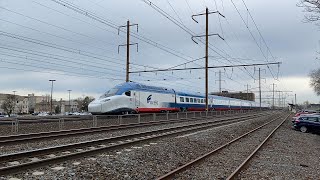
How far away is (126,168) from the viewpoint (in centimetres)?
1065

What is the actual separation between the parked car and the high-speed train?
14783 mm

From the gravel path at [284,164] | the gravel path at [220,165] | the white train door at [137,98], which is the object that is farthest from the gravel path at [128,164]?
the white train door at [137,98]

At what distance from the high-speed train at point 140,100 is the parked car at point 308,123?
48.5 ft

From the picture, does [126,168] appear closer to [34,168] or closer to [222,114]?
[34,168]

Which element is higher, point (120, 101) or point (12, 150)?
point (120, 101)

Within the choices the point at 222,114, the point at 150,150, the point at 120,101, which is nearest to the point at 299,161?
the point at 150,150

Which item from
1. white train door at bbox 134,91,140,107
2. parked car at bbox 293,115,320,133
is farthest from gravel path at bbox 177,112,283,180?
white train door at bbox 134,91,140,107

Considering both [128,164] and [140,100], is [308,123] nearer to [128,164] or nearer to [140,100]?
[140,100]

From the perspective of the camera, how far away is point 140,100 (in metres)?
36.7

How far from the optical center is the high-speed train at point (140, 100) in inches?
1291

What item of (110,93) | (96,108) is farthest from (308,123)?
(96,108)

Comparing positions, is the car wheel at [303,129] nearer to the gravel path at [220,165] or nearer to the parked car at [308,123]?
the parked car at [308,123]

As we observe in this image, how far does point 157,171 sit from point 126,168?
90cm

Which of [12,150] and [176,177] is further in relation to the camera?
[12,150]
